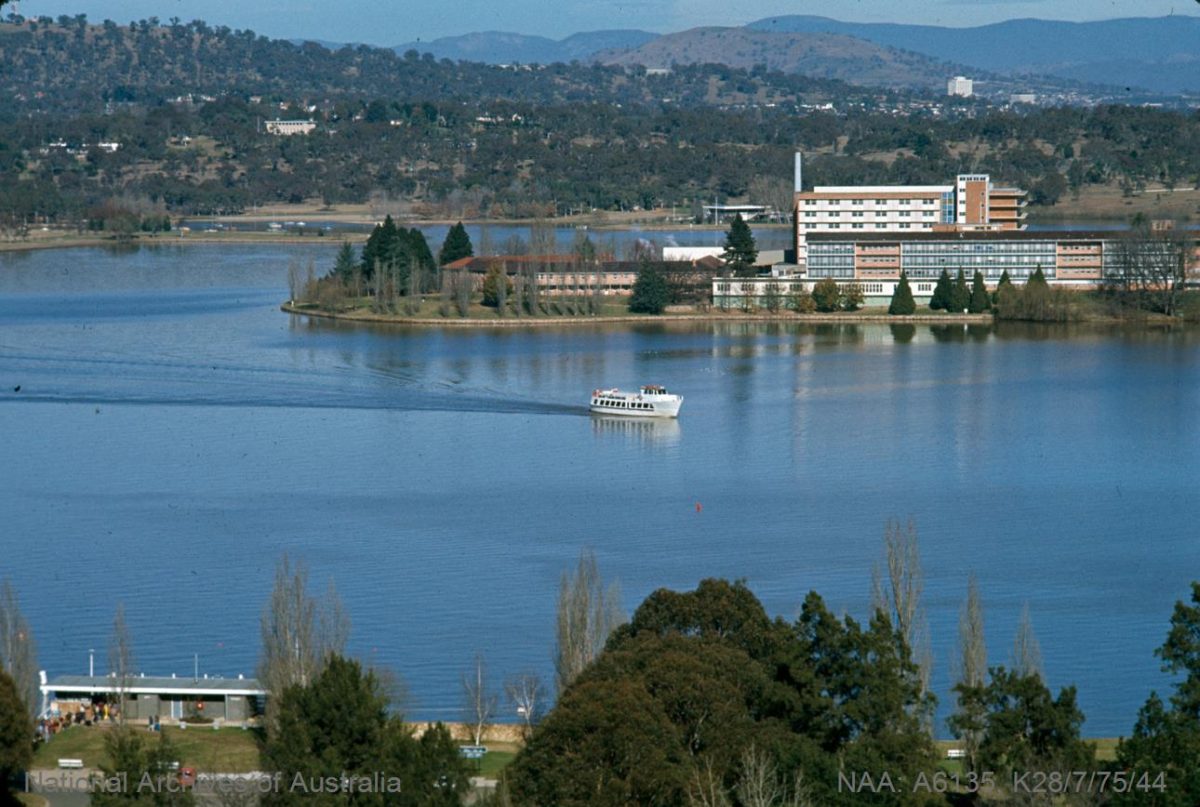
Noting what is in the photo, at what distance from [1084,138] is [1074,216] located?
307 inches

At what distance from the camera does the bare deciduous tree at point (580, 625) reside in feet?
21.1

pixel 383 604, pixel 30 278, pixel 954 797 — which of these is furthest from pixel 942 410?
pixel 30 278

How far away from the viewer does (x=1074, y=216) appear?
99.9 feet

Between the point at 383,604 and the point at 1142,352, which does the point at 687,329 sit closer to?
the point at 1142,352

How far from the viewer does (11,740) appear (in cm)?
531

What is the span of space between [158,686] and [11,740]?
1.22 meters

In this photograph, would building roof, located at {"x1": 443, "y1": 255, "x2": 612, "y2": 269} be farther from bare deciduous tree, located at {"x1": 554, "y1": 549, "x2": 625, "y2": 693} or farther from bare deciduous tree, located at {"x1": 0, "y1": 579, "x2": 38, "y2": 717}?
bare deciduous tree, located at {"x1": 0, "y1": 579, "x2": 38, "y2": 717}

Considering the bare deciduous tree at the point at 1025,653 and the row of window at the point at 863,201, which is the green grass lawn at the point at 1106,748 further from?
the row of window at the point at 863,201

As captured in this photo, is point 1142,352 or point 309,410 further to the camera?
point 1142,352

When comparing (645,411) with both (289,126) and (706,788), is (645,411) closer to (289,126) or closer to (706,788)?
(706,788)

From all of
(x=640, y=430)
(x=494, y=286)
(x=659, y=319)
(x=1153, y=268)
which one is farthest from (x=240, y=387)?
(x=1153, y=268)

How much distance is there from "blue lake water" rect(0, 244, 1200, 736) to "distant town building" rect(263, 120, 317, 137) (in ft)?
93.4

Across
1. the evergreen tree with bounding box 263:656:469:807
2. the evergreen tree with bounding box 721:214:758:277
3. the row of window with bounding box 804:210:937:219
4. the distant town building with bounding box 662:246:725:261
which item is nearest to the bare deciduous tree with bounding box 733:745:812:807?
the evergreen tree with bounding box 263:656:469:807

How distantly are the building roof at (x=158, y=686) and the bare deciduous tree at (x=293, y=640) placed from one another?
3.8 inches
